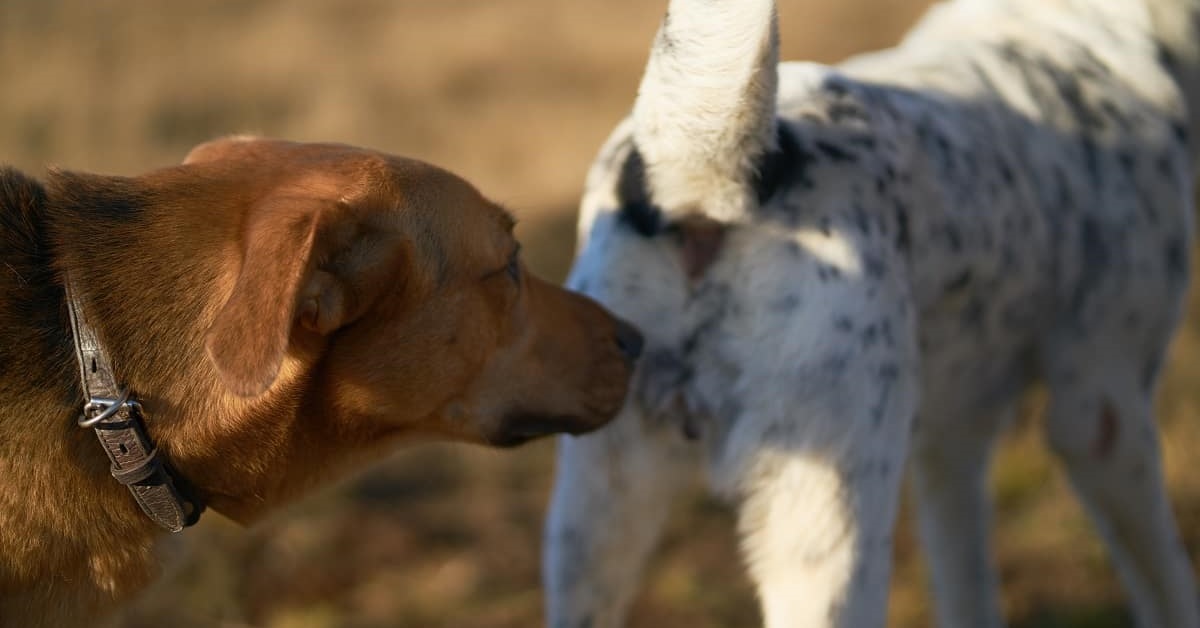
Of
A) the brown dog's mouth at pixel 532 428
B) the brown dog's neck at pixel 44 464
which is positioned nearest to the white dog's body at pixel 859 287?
the brown dog's mouth at pixel 532 428

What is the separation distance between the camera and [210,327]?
2004 millimetres

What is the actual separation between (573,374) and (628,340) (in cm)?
13

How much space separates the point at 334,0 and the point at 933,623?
6.80m

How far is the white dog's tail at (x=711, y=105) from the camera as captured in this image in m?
2.37

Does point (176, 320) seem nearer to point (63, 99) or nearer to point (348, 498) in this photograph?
point (348, 498)

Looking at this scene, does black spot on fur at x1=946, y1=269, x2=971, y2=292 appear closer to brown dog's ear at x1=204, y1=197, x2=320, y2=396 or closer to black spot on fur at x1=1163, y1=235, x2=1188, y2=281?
black spot on fur at x1=1163, y1=235, x2=1188, y2=281

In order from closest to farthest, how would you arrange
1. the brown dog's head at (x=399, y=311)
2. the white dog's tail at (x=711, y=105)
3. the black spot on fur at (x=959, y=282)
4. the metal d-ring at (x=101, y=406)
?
the brown dog's head at (x=399, y=311) → the metal d-ring at (x=101, y=406) → the white dog's tail at (x=711, y=105) → the black spot on fur at (x=959, y=282)

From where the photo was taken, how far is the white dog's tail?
2.37 metres

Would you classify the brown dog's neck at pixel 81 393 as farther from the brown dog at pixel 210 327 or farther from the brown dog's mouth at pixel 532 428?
the brown dog's mouth at pixel 532 428

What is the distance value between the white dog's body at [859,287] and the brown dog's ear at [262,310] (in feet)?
2.64

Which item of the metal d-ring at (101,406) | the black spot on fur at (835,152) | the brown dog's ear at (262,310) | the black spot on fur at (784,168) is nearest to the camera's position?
the brown dog's ear at (262,310)

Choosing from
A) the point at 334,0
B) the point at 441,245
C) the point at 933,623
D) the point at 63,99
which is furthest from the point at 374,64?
the point at 441,245

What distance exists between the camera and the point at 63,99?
28.1 feet

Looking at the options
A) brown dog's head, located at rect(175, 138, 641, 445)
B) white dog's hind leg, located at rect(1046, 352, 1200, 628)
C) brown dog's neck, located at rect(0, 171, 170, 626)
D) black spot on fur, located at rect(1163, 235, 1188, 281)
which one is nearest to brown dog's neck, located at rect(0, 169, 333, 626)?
Result: brown dog's neck, located at rect(0, 171, 170, 626)
